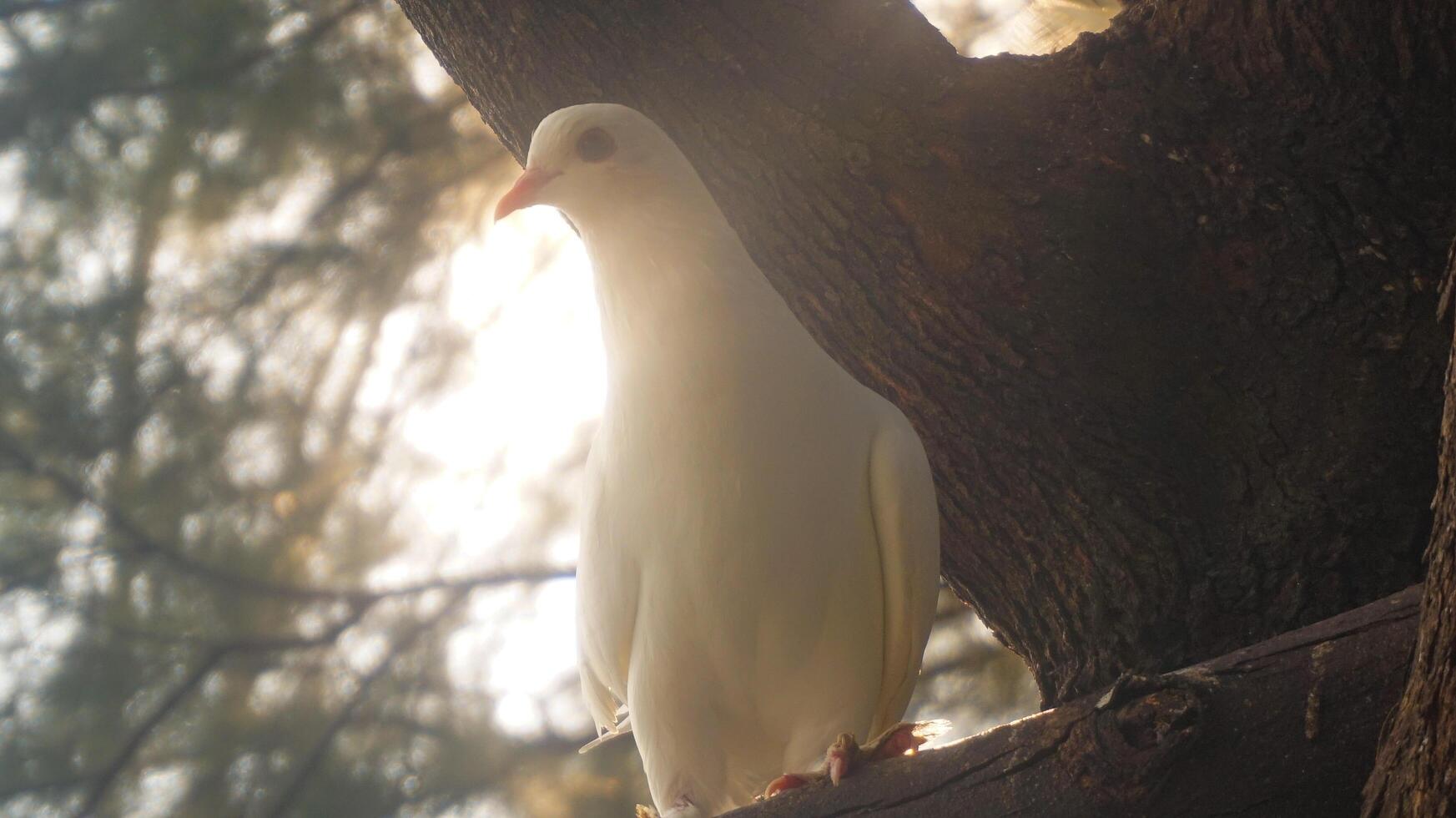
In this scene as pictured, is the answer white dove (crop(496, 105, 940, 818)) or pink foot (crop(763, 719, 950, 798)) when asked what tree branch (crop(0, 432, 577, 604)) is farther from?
pink foot (crop(763, 719, 950, 798))

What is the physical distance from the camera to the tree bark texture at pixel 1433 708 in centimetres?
84

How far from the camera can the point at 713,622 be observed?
1.33 m

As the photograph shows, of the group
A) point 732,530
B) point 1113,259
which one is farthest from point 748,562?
point 1113,259

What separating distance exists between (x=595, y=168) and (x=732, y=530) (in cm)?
48

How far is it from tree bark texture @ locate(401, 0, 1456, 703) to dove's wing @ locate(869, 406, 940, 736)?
248 millimetres

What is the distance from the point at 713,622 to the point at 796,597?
0.31ft

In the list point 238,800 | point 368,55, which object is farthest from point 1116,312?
point 238,800

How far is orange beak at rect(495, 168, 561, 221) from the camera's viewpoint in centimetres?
146

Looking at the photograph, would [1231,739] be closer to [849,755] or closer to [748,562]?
[849,755]

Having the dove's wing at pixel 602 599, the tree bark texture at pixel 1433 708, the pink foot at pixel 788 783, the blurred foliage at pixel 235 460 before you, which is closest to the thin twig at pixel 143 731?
the blurred foliage at pixel 235 460

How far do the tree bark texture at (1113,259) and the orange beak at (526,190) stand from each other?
0.29 meters

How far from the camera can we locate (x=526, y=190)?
4.78ft

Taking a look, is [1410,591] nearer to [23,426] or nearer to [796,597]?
[796,597]

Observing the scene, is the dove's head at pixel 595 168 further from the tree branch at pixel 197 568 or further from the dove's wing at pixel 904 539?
the tree branch at pixel 197 568
